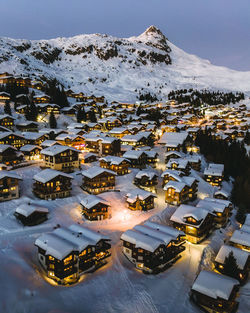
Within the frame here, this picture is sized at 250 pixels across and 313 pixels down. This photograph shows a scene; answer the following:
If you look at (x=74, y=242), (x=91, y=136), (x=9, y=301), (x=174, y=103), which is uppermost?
(x=174, y=103)

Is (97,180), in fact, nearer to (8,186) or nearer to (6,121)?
(8,186)

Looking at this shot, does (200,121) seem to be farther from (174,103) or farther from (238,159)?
(238,159)

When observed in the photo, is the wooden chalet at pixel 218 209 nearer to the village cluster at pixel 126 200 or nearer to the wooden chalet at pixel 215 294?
the village cluster at pixel 126 200

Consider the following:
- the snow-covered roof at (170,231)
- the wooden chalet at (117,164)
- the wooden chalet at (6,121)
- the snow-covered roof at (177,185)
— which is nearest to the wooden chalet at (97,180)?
the wooden chalet at (117,164)

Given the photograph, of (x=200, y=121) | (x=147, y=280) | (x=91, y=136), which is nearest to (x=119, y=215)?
(x=147, y=280)

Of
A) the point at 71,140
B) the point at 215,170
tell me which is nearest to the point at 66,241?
the point at 71,140

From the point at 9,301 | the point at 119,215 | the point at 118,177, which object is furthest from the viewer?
the point at 118,177

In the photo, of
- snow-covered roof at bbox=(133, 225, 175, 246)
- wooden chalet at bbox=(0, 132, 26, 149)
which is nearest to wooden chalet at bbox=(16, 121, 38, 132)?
wooden chalet at bbox=(0, 132, 26, 149)
